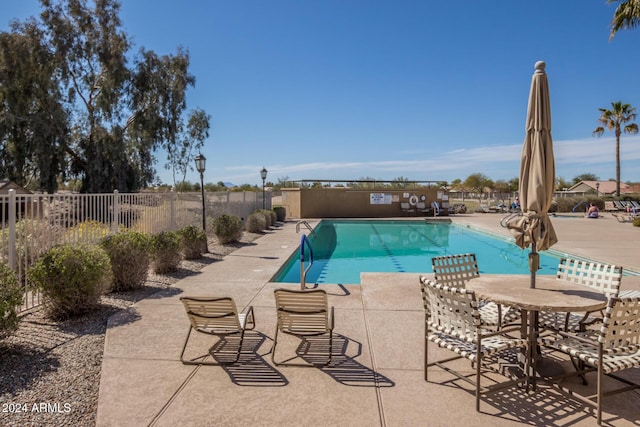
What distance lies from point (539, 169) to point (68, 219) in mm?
6871

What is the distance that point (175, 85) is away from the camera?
23234 mm

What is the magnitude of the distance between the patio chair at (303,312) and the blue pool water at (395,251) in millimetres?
3965

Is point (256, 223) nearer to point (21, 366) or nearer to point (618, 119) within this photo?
point (21, 366)

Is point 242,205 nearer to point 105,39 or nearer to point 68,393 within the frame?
point 105,39

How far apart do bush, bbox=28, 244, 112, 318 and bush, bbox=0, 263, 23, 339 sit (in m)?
0.78

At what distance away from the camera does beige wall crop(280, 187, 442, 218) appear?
81.0 ft

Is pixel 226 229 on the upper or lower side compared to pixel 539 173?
lower

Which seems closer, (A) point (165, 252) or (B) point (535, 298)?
(B) point (535, 298)

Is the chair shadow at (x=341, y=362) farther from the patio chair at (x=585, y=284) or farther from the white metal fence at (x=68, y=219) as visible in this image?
the white metal fence at (x=68, y=219)

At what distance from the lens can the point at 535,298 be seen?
3160 mm

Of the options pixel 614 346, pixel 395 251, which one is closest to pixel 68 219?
pixel 614 346

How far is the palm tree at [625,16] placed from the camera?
527 inches

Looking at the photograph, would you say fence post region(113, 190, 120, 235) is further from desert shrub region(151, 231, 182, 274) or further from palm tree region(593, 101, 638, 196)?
palm tree region(593, 101, 638, 196)

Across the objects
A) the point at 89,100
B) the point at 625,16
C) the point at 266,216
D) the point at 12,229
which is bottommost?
the point at 266,216
